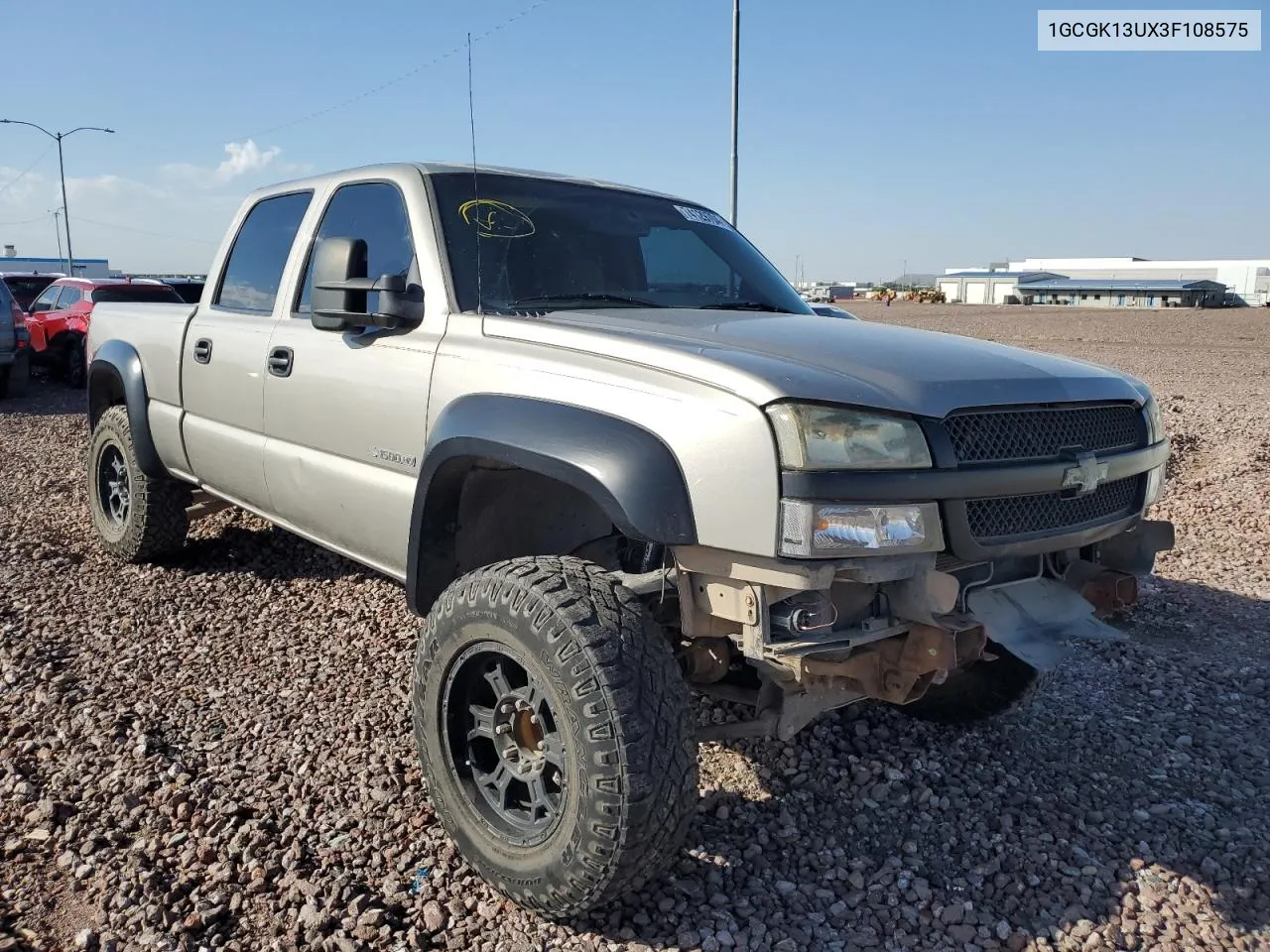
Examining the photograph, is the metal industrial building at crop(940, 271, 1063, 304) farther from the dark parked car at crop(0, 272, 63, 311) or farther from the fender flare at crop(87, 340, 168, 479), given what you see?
the fender flare at crop(87, 340, 168, 479)

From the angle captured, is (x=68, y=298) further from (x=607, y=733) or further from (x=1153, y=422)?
(x=1153, y=422)

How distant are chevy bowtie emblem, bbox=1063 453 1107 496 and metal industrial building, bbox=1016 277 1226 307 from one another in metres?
82.2

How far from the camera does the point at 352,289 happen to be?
3.21 meters

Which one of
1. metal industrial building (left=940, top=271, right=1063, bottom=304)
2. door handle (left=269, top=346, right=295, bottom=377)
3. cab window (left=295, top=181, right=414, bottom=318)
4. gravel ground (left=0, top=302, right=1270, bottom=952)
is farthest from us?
metal industrial building (left=940, top=271, right=1063, bottom=304)

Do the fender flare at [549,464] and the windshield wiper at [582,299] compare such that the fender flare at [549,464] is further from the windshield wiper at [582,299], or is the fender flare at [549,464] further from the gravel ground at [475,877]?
the gravel ground at [475,877]

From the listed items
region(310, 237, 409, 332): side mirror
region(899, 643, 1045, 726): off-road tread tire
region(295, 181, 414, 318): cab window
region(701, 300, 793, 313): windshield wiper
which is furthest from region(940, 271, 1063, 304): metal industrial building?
region(310, 237, 409, 332): side mirror

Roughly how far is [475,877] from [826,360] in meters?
1.72

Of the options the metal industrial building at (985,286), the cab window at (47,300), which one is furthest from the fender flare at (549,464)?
the metal industrial building at (985,286)

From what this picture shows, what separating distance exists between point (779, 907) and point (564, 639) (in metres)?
0.98

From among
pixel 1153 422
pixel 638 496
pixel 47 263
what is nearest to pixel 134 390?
pixel 638 496

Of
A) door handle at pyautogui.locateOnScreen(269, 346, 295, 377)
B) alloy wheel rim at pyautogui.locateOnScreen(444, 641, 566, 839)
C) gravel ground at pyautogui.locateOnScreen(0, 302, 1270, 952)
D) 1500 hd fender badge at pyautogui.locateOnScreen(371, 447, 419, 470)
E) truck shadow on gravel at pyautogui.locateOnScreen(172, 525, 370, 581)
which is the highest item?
door handle at pyautogui.locateOnScreen(269, 346, 295, 377)

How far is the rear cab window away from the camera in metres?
4.33

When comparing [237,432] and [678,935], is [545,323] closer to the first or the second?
[678,935]

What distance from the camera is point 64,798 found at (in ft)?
10.4
